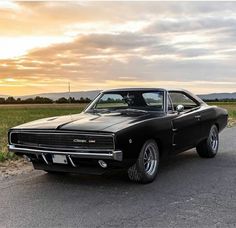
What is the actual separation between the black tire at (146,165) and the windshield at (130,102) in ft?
3.25

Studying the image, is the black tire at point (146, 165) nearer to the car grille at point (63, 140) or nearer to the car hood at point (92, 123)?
the car hood at point (92, 123)

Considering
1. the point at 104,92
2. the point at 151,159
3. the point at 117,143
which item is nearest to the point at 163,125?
the point at 151,159

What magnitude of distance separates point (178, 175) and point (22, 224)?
3053 mm

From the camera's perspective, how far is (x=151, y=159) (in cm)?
631

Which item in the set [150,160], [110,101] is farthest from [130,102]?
[150,160]

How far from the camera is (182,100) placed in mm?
8023

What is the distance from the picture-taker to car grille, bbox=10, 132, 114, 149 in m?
5.57

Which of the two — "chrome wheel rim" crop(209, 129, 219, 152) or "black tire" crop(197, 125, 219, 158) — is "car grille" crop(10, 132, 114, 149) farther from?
"chrome wheel rim" crop(209, 129, 219, 152)

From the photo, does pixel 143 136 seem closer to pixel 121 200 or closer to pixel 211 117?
pixel 121 200

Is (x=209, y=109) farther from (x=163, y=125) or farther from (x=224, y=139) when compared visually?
(x=224, y=139)

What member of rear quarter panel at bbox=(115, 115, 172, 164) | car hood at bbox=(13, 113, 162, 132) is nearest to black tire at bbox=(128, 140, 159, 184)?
rear quarter panel at bbox=(115, 115, 172, 164)

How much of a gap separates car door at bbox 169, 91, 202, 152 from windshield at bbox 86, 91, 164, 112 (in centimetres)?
34

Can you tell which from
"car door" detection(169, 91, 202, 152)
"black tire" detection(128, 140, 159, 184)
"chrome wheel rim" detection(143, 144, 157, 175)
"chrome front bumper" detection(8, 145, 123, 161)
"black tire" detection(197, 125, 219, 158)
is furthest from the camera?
"black tire" detection(197, 125, 219, 158)

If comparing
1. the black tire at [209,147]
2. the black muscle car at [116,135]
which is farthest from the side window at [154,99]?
the black tire at [209,147]
